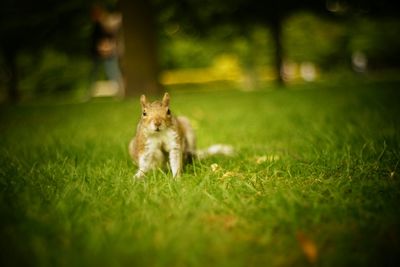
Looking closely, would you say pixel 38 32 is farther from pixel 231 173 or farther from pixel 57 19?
pixel 231 173

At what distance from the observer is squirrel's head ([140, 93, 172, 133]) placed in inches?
110

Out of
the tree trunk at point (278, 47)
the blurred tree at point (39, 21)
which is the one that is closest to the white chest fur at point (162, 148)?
the blurred tree at point (39, 21)

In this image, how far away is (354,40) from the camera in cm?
3059

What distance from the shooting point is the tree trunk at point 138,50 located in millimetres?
10398

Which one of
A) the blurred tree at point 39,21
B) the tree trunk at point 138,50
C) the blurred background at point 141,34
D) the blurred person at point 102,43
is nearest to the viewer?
the blurred person at point 102,43

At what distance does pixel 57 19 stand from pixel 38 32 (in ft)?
3.85

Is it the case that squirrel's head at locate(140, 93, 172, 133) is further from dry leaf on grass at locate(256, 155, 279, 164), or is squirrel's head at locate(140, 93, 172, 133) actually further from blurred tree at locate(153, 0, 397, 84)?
blurred tree at locate(153, 0, 397, 84)

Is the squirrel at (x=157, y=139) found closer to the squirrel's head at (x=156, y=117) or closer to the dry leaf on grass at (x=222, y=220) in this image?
the squirrel's head at (x=156, y=117)

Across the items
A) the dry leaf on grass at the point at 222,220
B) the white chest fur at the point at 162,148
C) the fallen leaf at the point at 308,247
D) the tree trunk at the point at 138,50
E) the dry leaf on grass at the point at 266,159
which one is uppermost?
the tree trunk at the point at 138,50

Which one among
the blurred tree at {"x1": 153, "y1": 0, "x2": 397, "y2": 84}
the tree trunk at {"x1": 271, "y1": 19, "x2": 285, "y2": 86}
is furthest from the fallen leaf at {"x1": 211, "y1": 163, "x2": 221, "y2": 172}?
the tree trunk at {"x1": 271, "y1": 19, "x2": 285, "y2": 86}

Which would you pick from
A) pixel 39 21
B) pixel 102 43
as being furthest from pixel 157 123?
pixel 39 21

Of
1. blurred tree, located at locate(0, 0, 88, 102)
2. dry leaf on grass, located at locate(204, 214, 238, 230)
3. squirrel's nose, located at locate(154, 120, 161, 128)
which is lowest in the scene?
dry leaf on grass, located at locate(204, 214, 238, 230)

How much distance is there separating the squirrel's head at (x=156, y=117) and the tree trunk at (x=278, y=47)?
46.8 ft

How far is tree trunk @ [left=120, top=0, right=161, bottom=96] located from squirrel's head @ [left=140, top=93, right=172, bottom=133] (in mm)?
7594
